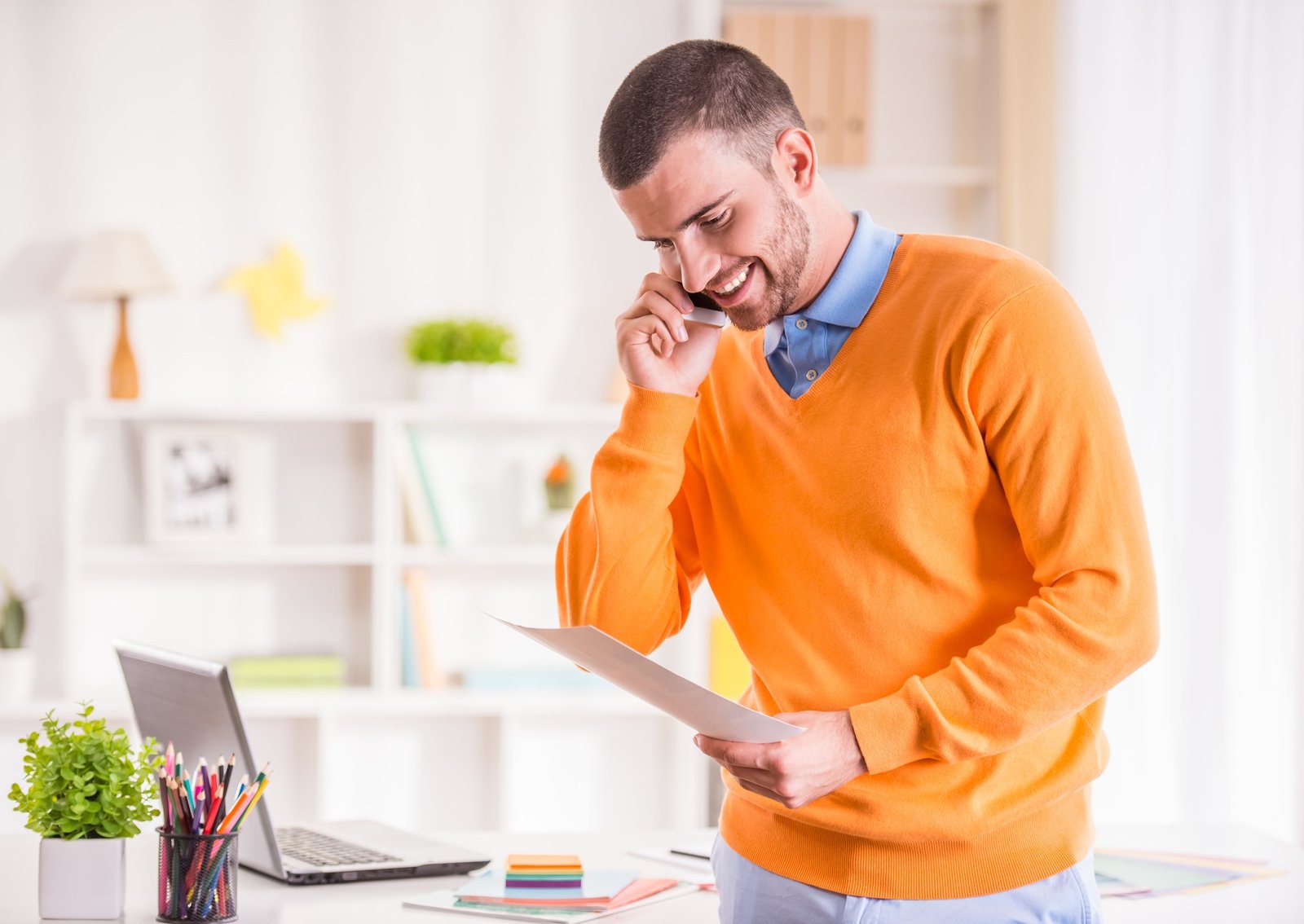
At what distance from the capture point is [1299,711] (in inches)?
91.9

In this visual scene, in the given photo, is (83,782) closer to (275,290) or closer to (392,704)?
(392,704)

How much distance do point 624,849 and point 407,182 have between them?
2392 millimetres

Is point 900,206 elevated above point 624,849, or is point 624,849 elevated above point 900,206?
point 900,206

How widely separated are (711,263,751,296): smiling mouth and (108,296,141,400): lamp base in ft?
8.74

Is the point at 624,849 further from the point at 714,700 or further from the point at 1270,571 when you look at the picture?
the point at 1270,571

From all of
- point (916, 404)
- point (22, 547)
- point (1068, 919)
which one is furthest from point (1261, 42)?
point (22, 547)

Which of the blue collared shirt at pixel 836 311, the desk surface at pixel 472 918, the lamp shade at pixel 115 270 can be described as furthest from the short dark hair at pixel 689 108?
the lamp shade at pixel 115 270

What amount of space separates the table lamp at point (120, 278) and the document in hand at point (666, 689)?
2.67m

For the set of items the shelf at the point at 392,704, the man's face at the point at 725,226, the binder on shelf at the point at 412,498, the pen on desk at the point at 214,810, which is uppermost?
the man's face at the point at 725,226

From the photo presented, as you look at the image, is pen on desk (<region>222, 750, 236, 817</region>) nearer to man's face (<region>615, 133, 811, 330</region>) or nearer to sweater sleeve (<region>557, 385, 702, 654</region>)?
sweater sleeve (<region>557, 385, 702, 654</region>)

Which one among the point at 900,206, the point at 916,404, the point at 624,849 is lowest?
the point at 624,849

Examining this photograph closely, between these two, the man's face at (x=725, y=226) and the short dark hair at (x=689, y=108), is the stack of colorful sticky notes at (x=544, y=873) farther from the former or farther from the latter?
the short dark hair at (x=689, y=108)

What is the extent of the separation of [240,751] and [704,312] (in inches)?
30.4

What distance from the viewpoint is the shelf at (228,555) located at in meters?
3.56
